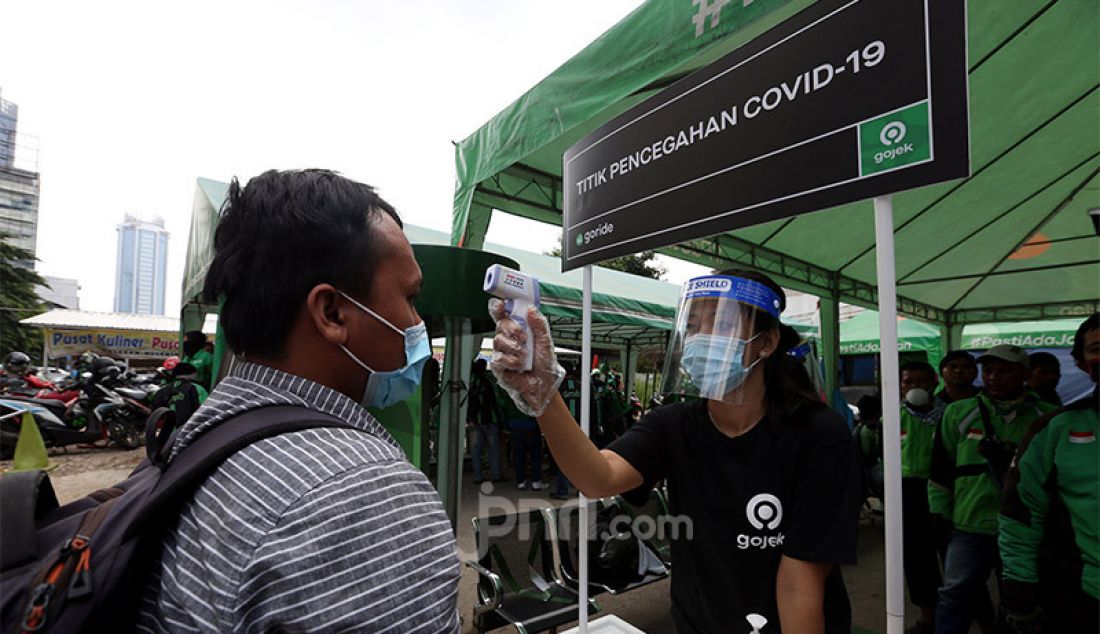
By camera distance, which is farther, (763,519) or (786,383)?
(786,383)

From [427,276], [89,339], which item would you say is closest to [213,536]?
[427,276]

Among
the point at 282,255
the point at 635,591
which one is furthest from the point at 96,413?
the point at 282,255

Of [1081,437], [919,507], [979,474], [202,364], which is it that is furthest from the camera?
[202,364]

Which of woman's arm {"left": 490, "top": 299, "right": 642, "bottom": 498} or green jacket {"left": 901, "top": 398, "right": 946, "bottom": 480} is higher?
woman's arm {"left": 490, "top": 299, "right": 642, "bottom": 498}

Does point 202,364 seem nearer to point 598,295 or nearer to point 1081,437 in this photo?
point 598,295

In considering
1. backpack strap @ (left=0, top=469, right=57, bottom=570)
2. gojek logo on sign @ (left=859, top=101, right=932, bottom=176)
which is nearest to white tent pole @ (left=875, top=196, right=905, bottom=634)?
gojek logo on sign @ (left=859, top=101, right=932, bottom=176)

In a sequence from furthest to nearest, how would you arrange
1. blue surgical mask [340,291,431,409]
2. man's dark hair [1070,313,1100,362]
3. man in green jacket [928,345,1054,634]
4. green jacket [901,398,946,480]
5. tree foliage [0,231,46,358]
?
1. tree foliage [0,231,46,358]
2. green jacket [901,398,946,480]
3. man in green jacket [928,345,1054,634]
4. man's dark hair [1070,313,1100,362]
5. blue surgical mask [340,291,431,409]

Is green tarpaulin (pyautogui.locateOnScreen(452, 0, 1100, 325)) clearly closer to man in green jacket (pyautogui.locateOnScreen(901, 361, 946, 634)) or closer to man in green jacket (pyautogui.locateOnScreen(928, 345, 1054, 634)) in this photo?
man in green jacket (pyautogui.locateOnScreen(928, 345, 1054, 634))

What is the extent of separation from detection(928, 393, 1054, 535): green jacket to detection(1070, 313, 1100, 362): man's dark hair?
642mm

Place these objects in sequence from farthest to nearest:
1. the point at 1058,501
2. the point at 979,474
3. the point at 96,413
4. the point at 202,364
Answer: the point at 96,413 < the point at 202,364 < the point at 979,474 < the point at 1058,501

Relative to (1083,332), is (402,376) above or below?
below

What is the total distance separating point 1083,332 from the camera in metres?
2.33

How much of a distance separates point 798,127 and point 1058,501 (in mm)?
2195

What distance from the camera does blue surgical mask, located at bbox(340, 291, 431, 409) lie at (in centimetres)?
98
